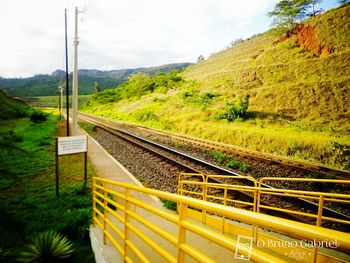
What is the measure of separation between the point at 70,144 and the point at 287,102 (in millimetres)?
21139

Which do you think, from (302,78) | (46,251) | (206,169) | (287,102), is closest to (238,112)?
(287,102)

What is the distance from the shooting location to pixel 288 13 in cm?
4459

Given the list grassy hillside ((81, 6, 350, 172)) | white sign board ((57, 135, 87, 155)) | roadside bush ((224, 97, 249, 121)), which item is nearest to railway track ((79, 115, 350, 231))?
white sign board ((57, 135, 87, 155))

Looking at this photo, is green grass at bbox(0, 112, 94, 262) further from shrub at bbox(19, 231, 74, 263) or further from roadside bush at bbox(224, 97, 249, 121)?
roadside bush at bbox(224, 97, 249, 121)

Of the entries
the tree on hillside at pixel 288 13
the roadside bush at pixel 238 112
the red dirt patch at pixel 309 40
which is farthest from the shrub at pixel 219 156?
the tree on hillside at pixel 288 13

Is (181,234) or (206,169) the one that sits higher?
(181,234)

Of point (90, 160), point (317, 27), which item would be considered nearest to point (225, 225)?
point (90, 160)

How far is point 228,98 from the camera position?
30.8 metres

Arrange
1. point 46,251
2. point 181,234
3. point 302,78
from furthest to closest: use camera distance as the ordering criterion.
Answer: point 302,78, point 46,251, point 181,234

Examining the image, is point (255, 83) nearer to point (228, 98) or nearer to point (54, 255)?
point (228, 98)

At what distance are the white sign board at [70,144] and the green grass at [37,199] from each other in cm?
100

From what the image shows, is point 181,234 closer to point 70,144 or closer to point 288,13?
A: point 70,144

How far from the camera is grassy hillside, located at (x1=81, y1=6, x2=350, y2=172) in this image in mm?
16594

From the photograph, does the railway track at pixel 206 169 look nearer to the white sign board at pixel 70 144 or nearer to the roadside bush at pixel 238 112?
the white sign board at pixel 70 144
